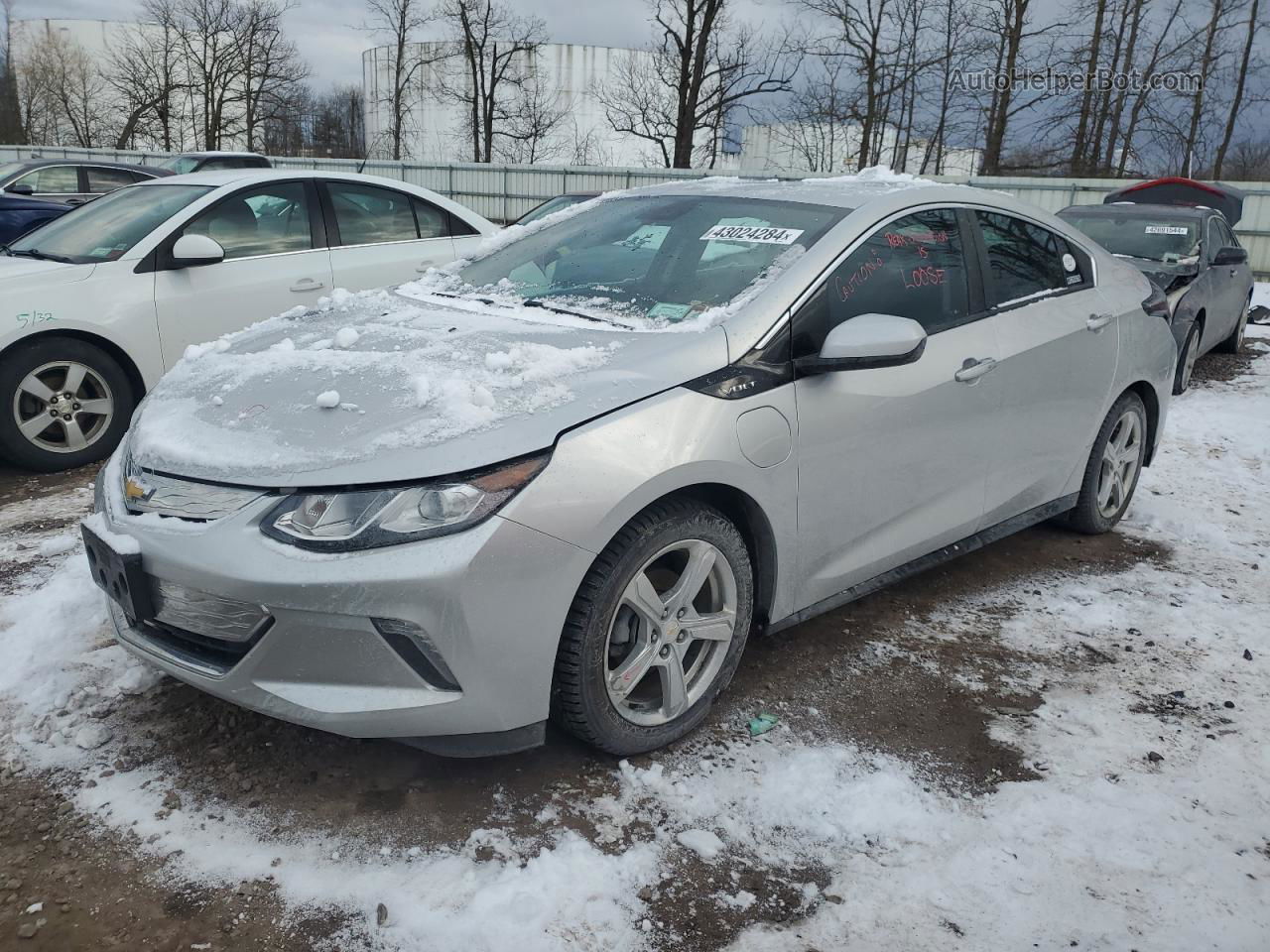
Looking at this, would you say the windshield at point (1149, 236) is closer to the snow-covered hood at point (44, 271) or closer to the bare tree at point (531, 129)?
the snow-covered hood at point (44, 271)

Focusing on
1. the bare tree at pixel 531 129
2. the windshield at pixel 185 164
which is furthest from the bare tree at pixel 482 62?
the windshield at pixel 185 164

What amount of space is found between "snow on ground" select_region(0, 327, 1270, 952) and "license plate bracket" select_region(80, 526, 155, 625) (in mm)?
439

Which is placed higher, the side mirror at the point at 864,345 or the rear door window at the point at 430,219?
the rear door window at the point at 430,219

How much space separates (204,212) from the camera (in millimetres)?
5656

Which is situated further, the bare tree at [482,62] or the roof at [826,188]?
the bare tree at [482,62]

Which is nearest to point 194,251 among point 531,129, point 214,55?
point 531,129

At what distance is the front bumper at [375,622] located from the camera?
7.14 feet

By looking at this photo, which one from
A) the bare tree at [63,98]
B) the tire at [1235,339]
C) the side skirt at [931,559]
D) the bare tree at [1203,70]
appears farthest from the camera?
the bare tree at [63,98]

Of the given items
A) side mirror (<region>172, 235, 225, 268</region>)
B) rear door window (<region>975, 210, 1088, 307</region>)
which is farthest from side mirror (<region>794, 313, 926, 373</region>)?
side mirror (<region>172, 235, 225, 268</region>)

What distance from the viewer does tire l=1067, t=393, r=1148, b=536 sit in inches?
170

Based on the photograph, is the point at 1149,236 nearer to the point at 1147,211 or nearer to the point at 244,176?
Result: the point at 1147,211

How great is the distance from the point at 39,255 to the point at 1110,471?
5.77 meters

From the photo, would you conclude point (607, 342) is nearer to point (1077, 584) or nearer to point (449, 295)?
point (449, 295)

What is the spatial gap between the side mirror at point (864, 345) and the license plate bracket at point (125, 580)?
1817 mm
